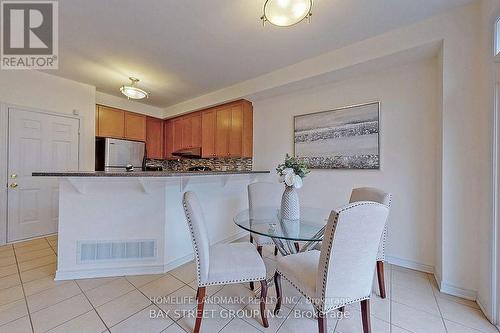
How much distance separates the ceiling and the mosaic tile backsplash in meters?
1.57

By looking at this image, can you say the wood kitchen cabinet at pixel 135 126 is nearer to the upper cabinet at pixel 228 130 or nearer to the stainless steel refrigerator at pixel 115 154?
the stainless steel refrigerator at pixel 115 154

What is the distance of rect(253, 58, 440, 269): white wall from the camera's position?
234cm

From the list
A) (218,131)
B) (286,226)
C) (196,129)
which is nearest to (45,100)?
(196,129)

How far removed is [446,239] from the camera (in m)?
1.97

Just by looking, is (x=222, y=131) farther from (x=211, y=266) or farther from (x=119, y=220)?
(x=211, y=266)

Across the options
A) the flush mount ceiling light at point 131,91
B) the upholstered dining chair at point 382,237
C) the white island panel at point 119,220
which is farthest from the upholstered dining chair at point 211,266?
the flush mount ceiling light at point 131,91

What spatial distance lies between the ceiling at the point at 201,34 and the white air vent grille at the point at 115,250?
223 cm

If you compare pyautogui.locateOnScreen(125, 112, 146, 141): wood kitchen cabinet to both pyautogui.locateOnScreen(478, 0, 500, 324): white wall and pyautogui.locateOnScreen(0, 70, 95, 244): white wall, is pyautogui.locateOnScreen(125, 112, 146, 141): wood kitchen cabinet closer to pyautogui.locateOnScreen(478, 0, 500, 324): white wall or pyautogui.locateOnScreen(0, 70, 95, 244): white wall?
pyautogui.locateOnScreen(0, 70, 95, 244): white wall

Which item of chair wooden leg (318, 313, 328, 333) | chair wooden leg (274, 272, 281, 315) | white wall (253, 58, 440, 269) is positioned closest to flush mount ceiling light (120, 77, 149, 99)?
white wall (253, 58, 440, 269)

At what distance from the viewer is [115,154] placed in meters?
4.17

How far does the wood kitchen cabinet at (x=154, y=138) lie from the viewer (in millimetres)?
4938

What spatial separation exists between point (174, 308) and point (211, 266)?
606 millimetres

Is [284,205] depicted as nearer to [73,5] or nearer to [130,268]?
[130,268]

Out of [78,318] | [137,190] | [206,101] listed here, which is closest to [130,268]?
[78,318]
